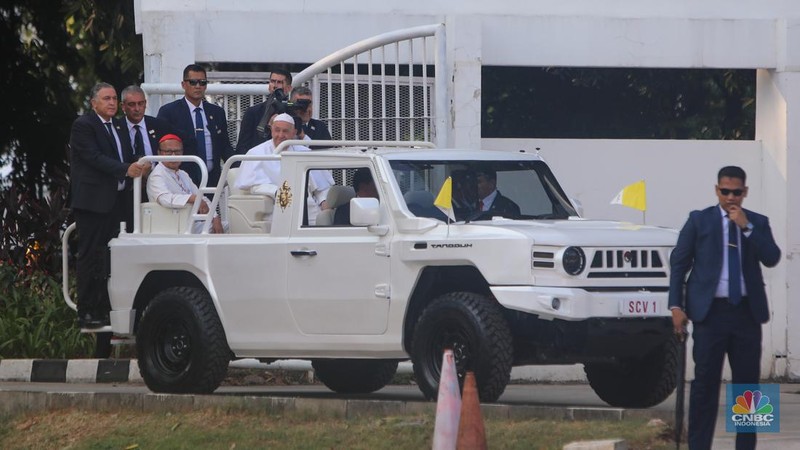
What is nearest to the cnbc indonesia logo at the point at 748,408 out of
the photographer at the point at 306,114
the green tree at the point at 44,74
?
the photographer at the point at 306,114

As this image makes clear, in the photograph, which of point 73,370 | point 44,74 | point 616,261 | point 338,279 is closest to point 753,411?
point 616,261

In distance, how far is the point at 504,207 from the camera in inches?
464

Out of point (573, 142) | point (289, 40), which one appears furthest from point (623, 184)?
point (289, 40)

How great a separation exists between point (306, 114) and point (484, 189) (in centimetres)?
220

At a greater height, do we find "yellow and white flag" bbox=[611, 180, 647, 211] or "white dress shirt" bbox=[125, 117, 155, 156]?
"white dress shirt" bbox=[125, 117, 155, 156]

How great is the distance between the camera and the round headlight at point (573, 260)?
10.6m

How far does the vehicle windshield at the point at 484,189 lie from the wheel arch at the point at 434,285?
37 cm

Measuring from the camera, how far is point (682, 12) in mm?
16672

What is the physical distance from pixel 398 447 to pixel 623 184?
705 centimetres

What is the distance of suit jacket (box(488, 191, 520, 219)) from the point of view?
11.7 metres

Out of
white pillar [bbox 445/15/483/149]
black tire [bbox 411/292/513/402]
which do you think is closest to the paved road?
black tire [bbox 411/292/513/402]

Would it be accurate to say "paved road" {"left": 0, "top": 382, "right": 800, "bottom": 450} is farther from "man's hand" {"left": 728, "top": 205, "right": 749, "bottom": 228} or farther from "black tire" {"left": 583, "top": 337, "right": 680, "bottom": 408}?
"man's hand" {"left": 728, "top": 205, "right": 749, "bottom": 228}

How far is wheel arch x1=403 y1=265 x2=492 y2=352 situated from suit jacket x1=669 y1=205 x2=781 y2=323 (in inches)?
72.0

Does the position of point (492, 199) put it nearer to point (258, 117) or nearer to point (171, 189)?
point (171, 189)
